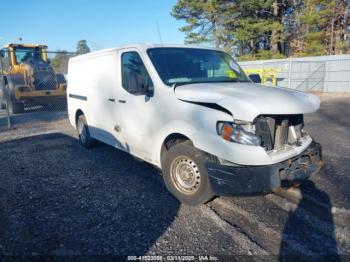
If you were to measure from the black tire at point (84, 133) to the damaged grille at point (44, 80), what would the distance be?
672cm

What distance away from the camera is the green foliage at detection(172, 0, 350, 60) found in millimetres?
25547

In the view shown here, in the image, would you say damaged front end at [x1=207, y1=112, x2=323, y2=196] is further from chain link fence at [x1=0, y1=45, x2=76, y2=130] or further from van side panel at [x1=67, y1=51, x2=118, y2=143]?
chain link fence at [x1=0, y1=45, x2=76, y2=130]

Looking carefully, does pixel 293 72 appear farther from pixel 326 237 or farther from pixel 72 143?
pixel 326 237

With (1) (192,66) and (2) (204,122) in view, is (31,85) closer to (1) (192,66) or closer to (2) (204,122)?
(1) (192,66)

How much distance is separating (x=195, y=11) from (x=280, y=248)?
30469 mm

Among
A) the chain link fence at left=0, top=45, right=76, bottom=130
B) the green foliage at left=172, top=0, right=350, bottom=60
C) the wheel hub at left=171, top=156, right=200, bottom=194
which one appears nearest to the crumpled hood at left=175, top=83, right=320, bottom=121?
the wheel hub at left=171, top=156, right=200, bottom=194

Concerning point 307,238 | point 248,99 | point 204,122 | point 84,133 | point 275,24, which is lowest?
point 307,238

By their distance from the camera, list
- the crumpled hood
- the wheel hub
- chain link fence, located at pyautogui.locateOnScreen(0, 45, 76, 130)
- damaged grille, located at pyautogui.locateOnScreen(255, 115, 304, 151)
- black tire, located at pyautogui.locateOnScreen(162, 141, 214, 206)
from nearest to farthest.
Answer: the crumpled hood < damaged grille, located at pyautogui.locateOnScreen(255, 115, 304, 151) < black tire, located at pyautogui.locateOnScreen(162, 141, 214, 206) < the wheel hub < chain link fence, located at pyautogui.locateOnScreen(0, 45, 76, 130)

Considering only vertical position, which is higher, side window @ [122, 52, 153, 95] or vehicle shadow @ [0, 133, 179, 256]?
side window @ [122, 52, 153, 95]

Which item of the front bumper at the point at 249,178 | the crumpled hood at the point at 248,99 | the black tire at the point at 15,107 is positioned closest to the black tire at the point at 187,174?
the front bumper at the point at 249,178

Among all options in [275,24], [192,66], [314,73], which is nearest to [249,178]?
[192,66]

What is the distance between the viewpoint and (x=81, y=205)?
11.8 feet

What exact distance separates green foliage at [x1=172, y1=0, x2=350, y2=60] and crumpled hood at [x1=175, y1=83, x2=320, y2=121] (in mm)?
24906

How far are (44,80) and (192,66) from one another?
1012cm
